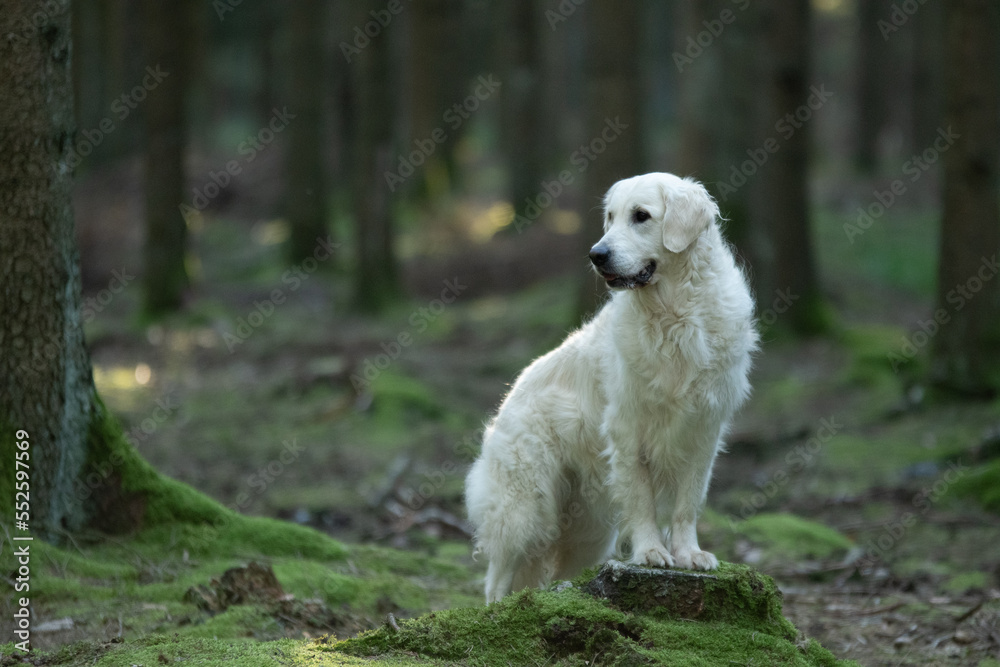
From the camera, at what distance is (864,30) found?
27.2 metres

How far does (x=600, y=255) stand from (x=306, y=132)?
50.5 feet

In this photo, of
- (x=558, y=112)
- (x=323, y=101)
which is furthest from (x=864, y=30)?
(x=323, y=101)

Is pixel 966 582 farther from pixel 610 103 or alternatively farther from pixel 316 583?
pixel 610 103

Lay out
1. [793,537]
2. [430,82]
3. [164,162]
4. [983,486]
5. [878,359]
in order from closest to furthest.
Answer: [793,537], [983,486], [878,359], [164,162], [430,82]

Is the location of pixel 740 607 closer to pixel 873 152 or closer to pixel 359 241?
pixel 359 241

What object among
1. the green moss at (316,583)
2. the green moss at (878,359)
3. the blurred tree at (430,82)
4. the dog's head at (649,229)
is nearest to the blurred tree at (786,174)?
the green moss at (878,359)

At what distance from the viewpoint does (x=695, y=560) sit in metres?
4.32

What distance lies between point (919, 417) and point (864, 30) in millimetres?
21180

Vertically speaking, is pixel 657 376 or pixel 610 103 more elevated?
pixel 610 103

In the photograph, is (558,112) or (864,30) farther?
(558,112)

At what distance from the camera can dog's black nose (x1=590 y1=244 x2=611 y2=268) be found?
4.41 metres

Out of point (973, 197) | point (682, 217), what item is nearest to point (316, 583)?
point (682, 217)

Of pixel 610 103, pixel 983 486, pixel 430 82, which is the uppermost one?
pixel 430 82

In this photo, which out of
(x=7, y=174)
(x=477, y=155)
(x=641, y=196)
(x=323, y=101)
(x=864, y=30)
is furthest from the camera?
(x=477, y=155)
